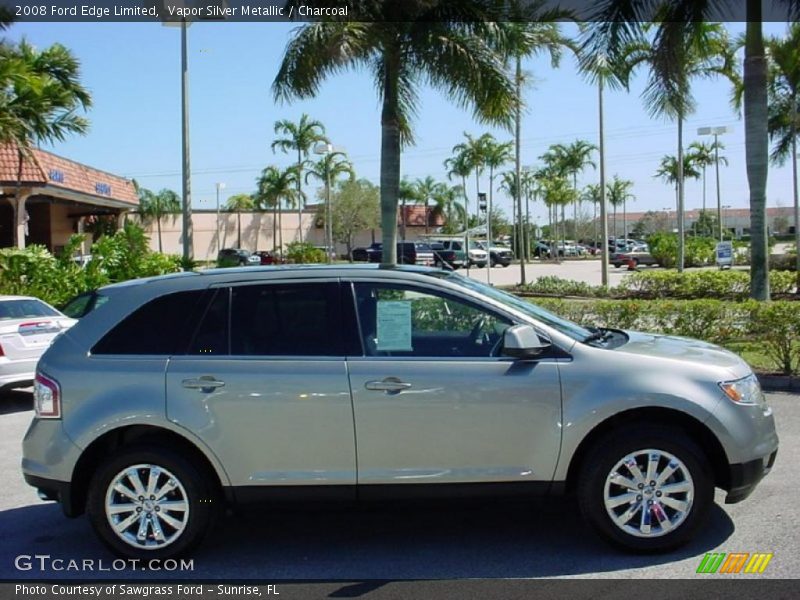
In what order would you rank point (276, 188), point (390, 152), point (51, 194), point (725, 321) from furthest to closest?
point (276, 188), point (51, 194), point (390, 152), point (725, 321)

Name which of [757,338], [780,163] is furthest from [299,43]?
[780,163]

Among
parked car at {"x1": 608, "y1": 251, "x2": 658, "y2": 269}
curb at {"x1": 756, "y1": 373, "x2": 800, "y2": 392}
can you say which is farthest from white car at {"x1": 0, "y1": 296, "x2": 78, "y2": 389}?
parked car at {"x1": 608, "y1": 251, "x2": 658, "y2": 269}

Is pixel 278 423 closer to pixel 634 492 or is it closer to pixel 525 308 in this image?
pixel 525 308

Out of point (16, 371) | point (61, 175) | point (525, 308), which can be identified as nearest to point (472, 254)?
point (61, 175)

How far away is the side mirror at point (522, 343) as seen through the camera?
4.77 m

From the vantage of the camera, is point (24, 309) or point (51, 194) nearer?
point (24, 309)

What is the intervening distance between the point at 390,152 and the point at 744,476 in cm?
1124

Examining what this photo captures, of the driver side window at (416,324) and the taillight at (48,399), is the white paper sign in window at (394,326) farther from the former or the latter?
the taillight at (48,399)

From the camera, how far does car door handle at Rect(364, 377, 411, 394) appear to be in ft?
15.8

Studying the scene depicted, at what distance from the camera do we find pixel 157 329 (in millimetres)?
5105

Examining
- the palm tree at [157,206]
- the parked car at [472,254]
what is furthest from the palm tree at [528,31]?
the palm tree at [157,206]

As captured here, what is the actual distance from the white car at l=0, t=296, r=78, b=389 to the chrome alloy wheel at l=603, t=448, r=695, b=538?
25.2 ft

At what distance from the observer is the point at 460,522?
5.66 meters

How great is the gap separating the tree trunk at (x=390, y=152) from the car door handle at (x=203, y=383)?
33.8 ft
